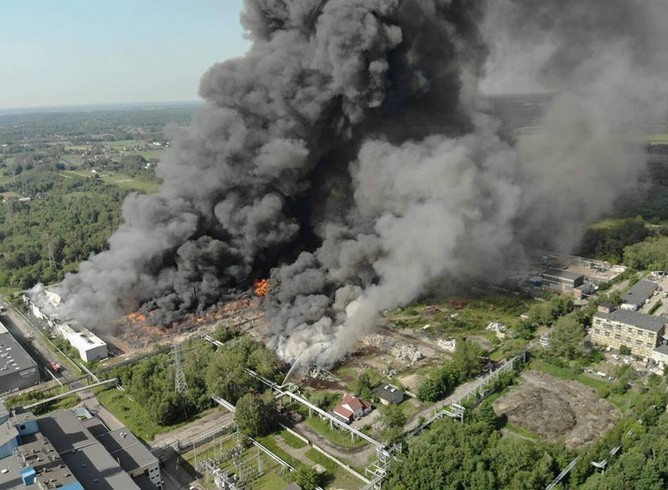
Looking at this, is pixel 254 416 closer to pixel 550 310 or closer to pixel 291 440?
pixel 291 440

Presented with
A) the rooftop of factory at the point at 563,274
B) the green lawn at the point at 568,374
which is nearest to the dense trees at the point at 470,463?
the green lawn at the point at 568,374

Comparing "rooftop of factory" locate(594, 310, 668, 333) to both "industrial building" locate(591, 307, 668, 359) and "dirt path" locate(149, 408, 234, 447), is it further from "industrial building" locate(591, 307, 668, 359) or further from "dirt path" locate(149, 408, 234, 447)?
"dirt path" locate(149, 408, 234, 447)

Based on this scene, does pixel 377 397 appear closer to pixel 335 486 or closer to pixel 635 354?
pixel 335 486

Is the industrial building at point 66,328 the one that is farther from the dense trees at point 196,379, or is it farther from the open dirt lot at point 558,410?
the open dirt lot at point 558,410

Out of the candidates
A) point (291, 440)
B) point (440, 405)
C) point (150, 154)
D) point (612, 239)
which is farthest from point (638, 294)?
point (150, 154)

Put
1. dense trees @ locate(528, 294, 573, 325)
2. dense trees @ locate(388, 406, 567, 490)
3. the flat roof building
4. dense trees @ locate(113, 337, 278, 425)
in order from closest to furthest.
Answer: dense trees @ locate(388, 406, 567, 490) < dense trees @ locate(113, 337, 278, 425) < the flat roof building < dense trees @ locate(528, 294, 573, 325)

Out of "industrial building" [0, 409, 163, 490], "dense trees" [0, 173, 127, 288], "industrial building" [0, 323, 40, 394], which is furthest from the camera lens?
"dense trees" [0, 173, 127, 288]

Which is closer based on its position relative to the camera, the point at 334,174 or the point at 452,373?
the point at 452,373

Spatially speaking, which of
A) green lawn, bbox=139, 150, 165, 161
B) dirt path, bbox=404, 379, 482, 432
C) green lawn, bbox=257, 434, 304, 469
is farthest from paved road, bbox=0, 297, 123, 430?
green lawn, bbox=139, 150, 165, 161

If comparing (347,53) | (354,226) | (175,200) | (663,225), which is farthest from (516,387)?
(663,225)
